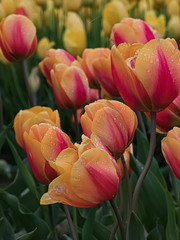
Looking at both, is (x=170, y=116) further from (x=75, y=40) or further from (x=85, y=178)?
(x=75, y=40)

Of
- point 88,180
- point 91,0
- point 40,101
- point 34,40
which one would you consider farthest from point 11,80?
point 88,180

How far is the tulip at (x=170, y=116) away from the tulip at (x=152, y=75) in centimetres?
8

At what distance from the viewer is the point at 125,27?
0.96 meters

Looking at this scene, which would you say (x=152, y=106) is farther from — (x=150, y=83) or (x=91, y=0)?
(x=91, y=0)

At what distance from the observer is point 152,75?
582mm

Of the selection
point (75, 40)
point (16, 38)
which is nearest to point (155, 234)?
point (16, 38)

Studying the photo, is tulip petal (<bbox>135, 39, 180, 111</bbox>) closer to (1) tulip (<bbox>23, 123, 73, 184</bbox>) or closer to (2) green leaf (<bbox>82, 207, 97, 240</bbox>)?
(1) tulip (<bbox>23, 123, 73, 184</bbox>)

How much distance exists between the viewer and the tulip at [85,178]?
52 cm

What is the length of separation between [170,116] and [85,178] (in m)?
0.22

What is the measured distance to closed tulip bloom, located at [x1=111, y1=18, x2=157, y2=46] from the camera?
93 centimetres

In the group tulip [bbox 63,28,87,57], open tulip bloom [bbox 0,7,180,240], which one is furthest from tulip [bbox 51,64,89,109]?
tulip [bbox 63,28,87,57]

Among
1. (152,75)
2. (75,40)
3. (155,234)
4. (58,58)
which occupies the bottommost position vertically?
(155,234)

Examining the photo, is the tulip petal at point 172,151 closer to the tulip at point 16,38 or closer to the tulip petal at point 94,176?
the tulip petal at point 94,176

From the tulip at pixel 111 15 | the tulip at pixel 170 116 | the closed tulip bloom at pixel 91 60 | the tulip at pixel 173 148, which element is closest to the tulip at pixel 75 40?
the tulip at pixel 111 15
